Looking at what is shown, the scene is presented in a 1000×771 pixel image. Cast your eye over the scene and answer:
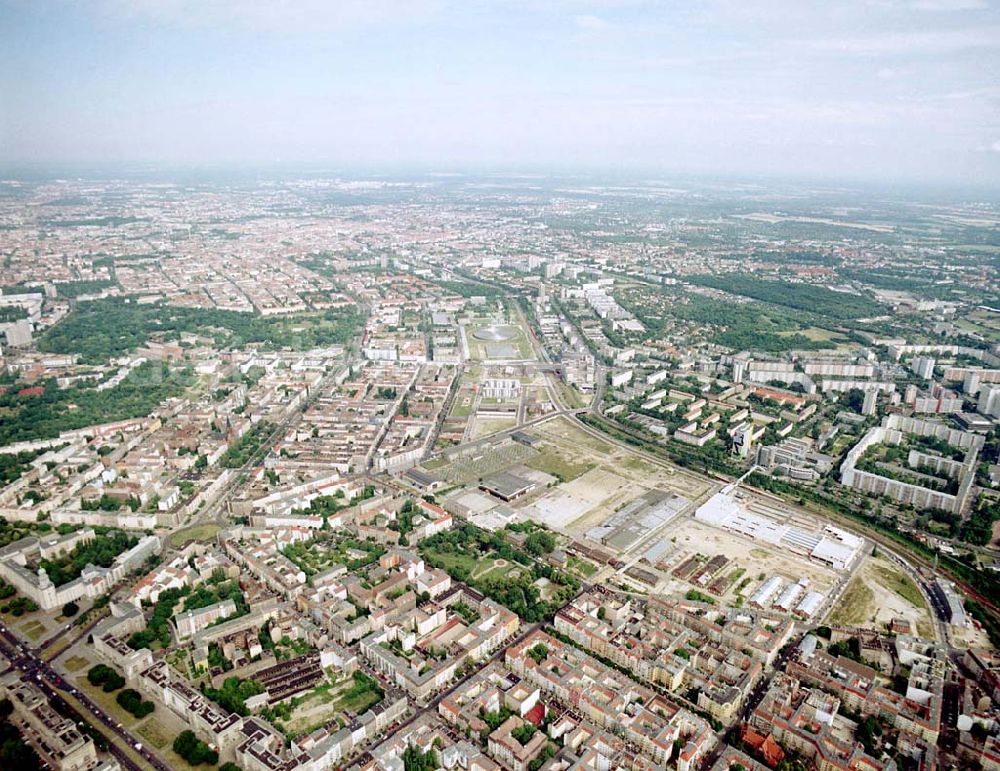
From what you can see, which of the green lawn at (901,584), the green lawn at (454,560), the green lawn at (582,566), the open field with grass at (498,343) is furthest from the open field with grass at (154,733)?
the open field with grass at (498,343)

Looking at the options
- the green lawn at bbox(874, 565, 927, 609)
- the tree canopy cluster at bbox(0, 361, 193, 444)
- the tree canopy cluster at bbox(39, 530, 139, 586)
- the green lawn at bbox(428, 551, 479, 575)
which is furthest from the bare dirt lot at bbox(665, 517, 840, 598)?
the tree canopy cluster at bbox(0, 361, 193, 444)

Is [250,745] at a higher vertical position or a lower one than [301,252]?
lower

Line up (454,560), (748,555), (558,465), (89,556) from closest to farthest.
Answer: (89,556) < (454,560) < (748,555) < (558,465)

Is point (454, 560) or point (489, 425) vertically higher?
point (489, 425)

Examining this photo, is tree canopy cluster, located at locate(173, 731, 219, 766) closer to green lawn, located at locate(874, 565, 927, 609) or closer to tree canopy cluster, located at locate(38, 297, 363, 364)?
green lawn, located at locate(874, 565, 927, 609)

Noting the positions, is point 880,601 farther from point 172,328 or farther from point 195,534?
point 172,328

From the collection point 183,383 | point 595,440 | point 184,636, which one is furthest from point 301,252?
point 184,636

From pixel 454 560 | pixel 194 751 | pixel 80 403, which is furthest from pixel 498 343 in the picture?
pixel 194 751

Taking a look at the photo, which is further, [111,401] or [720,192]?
[720,192]

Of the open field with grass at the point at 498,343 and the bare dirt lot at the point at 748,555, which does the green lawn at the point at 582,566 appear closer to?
the bare dirt lot at the point at 748,555

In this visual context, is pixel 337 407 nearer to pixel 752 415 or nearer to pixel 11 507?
pixel 11 507

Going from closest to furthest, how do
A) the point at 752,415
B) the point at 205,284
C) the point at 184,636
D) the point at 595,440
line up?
the point at 184,636 → the point at 595,440 → the point at 752,415 → the point at 205,284
